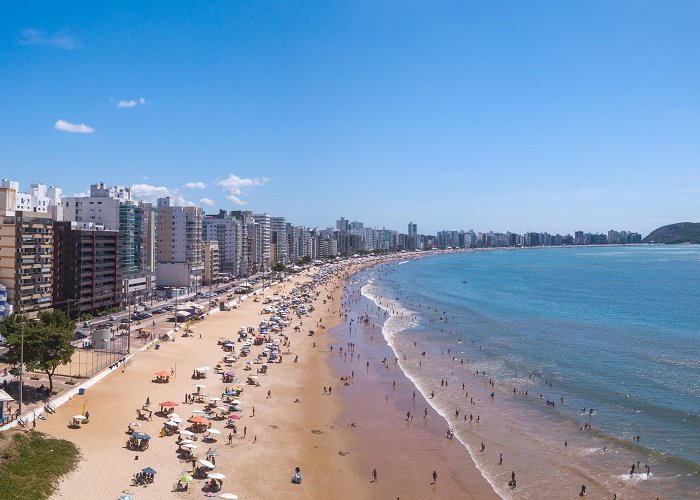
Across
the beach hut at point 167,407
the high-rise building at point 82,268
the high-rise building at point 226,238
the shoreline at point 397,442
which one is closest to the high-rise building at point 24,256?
the high-rise building at point 82,268

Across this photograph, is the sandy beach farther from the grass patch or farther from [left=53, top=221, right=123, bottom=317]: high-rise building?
[left=53, top=221, right=123, bottom=317]: high-rise building

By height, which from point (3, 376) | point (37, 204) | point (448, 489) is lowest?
point (448, 489)

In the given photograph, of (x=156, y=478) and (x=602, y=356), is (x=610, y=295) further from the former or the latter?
(x=156, y=478)

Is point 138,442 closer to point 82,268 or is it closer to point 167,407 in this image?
point 167,407

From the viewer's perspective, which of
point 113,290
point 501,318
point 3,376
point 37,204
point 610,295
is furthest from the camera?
point 610,295

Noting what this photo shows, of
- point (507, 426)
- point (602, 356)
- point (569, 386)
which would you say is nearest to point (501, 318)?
point (602, 356)

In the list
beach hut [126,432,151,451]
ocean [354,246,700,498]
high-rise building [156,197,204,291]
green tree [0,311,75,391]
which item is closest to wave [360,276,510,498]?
ocean [354,246,700,498]

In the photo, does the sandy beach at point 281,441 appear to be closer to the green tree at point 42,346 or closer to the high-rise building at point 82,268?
the green tree at point 42,346
